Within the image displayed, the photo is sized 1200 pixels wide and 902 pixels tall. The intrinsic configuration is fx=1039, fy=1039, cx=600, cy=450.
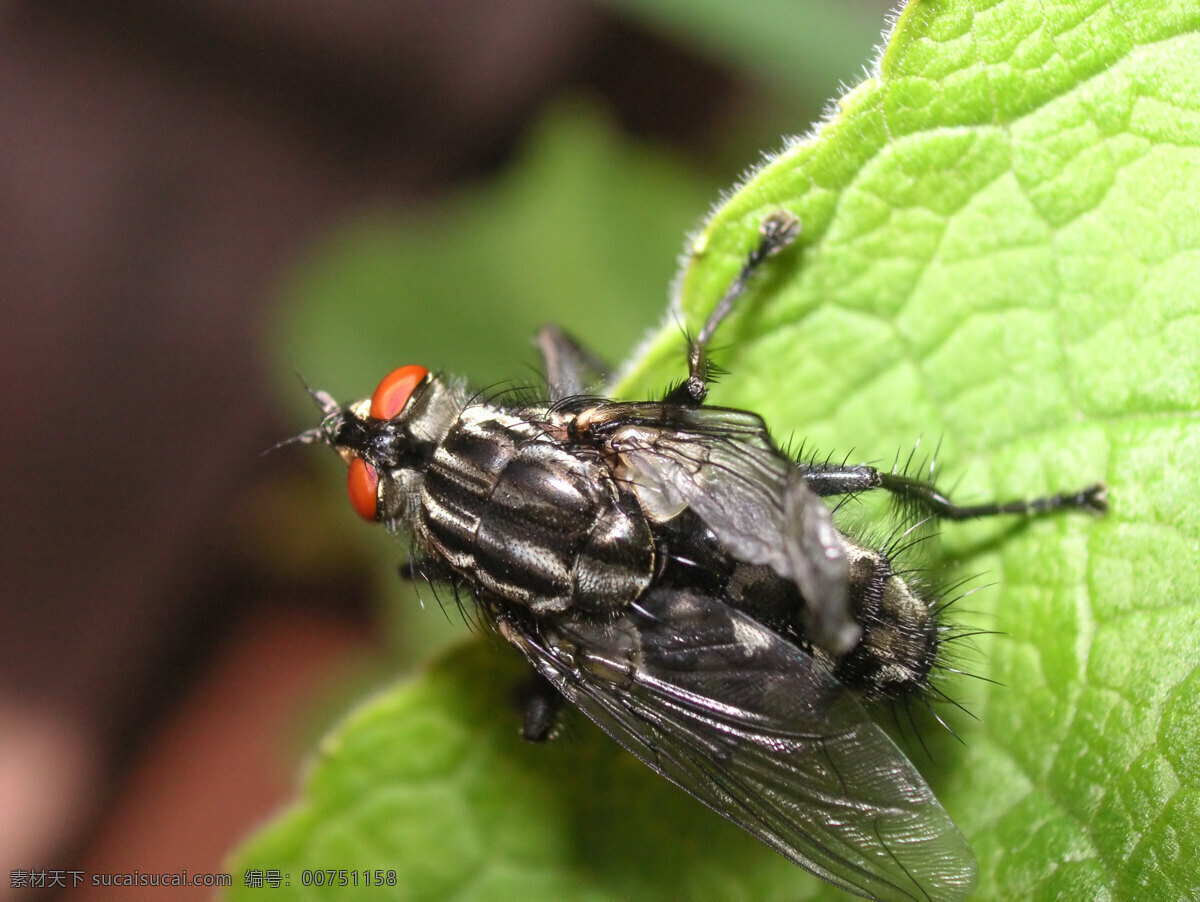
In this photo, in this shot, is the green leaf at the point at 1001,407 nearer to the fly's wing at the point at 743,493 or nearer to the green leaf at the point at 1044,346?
the green leaf at the point at 1044,346

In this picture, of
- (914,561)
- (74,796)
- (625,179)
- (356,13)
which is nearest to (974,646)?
(914,561)

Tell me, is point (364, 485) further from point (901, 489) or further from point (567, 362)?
point (901, 489)

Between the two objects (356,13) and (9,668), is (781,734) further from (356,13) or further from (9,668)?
(356,13)

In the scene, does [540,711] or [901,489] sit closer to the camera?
[901,489]

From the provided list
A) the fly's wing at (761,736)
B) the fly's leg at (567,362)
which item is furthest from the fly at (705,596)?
the fly's leg at (567,362)

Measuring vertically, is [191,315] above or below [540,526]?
above

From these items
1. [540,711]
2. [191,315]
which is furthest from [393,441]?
[191,315]

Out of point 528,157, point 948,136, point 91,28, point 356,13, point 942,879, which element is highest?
point 356,13

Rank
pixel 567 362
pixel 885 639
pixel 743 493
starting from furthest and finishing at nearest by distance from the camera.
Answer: pixel 567 362 < pixel 885 639 < pixel 743 493
